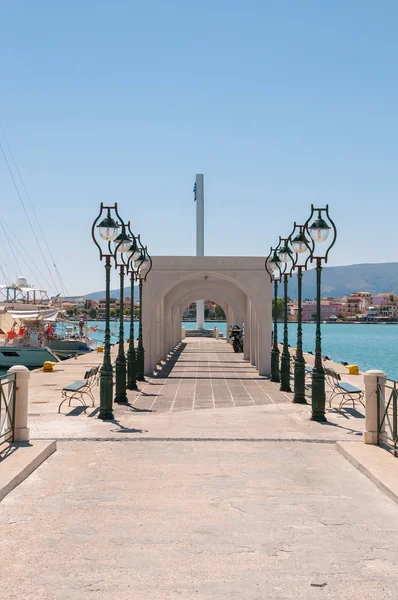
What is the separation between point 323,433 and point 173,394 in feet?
23.6

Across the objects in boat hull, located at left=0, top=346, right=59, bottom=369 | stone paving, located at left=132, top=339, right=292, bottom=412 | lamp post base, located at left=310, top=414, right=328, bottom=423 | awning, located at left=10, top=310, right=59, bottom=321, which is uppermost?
awning, located at left=10, top=310, right=59, bottom=321

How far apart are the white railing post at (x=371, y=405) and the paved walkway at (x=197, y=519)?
0.69 metres

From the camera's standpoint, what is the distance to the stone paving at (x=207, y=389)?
16844mm

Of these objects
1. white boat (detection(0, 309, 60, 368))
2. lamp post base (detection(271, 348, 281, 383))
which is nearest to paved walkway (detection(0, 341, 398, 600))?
lamp post base (detection(271, 348, 281, 383))

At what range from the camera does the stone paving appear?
16.8 metres

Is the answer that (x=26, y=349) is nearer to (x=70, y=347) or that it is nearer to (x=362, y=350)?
(x=70, y=347)

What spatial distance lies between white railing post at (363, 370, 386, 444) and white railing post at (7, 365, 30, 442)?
4.75m

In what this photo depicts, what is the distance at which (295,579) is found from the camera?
5.22m

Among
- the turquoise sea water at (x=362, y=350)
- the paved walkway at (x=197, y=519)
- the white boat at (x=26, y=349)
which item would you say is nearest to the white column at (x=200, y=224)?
the turquoise sea water at (x=362, y=350)

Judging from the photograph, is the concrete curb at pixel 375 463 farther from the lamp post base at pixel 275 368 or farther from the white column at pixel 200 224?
the white column at pixel 200 224

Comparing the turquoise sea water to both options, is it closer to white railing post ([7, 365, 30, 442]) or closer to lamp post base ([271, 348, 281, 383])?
lamp post base ([271, 348, 281, 383])

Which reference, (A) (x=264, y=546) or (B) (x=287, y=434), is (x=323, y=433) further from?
(A) (x=264, y=546)

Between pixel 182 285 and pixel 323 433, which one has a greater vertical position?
pixel 182 285

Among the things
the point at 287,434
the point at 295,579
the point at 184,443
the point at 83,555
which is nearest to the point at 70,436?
the point at 184,443
